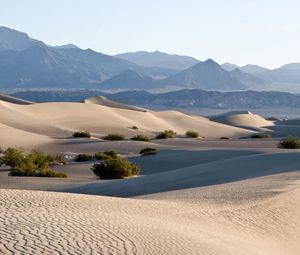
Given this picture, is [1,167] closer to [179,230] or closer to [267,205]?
[267,205]

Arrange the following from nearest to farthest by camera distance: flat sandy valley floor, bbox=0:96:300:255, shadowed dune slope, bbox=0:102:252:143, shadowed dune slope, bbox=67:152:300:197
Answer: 1. flat sandy valley floor, bbox=0:96:300:255
2. shadowed dune slope, bbox=67:152:300:197
3. shadowed dune slope, bbox=0:102:252:143

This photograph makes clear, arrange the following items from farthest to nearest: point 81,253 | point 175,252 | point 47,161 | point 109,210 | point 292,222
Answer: point 47,161, point 292,222, point 109,210, point 175,252, point 81,253

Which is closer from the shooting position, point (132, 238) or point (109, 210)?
point (132, 238)

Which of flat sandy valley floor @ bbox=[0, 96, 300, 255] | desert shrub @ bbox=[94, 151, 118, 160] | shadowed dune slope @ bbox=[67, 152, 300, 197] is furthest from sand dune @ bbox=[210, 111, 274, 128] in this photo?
shadowed dune slope @ bbox=[67, 152, 300, 197]

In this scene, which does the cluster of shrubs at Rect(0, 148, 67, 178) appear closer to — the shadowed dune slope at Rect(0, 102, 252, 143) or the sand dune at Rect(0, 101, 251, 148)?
the sand dune at Rect(0, 101, 251, 148)

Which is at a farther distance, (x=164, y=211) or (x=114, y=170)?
(x=114, y=170)

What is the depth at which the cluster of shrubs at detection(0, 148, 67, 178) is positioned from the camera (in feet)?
89.6

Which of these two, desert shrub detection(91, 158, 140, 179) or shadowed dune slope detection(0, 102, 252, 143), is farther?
shadowed dune slope detection(0, 102, 252, 143)

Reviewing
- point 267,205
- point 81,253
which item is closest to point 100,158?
point 267,205

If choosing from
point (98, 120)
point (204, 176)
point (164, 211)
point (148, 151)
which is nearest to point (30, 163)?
point (204, 176)

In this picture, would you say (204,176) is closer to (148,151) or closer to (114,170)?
(114,170)

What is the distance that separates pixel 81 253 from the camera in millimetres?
9586

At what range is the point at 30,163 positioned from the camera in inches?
1133

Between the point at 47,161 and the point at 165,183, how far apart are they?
9592mm
